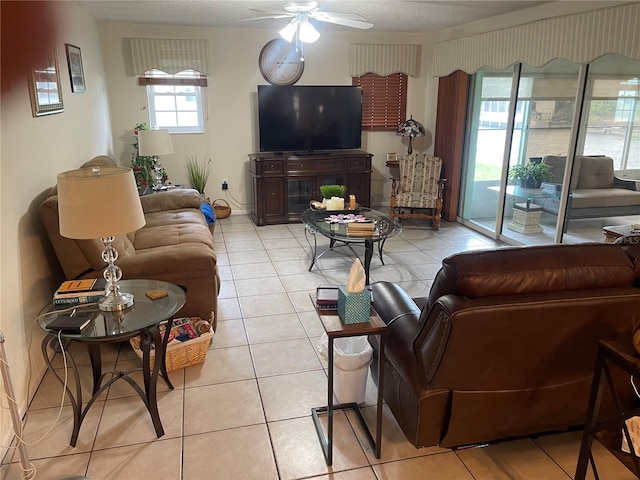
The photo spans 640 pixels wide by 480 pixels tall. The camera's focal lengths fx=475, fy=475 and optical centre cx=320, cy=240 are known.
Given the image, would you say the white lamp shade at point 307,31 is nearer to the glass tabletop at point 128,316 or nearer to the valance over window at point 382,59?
the valance over window at point 382,59

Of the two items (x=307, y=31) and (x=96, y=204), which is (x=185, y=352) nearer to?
(x=96, y=204)

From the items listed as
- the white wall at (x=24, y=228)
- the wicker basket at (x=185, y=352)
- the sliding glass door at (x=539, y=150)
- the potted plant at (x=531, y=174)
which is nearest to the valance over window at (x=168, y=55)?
the white wall at (x=24, y=228)

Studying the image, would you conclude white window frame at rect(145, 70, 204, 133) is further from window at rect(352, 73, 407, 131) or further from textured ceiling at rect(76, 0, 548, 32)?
window at rect(352, 73, 407, 131)

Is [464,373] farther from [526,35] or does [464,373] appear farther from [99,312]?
[526,35]

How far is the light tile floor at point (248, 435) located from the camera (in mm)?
2012

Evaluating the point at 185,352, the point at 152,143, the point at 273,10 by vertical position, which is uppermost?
the point at 273,10

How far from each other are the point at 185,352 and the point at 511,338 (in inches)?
71.4

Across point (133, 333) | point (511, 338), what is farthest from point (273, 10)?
point (511, 338)

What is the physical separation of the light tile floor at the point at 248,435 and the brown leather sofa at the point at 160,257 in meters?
0.34

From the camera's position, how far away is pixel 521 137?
195 inches

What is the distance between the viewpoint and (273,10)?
169 inches

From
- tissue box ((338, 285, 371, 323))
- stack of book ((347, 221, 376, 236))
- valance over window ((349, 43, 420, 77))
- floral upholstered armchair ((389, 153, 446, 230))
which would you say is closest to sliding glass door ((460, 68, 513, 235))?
floral upholstered armchair ((389, 153, 446, 230))

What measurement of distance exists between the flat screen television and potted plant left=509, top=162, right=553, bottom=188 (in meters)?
2.11

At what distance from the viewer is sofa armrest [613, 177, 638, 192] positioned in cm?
392
